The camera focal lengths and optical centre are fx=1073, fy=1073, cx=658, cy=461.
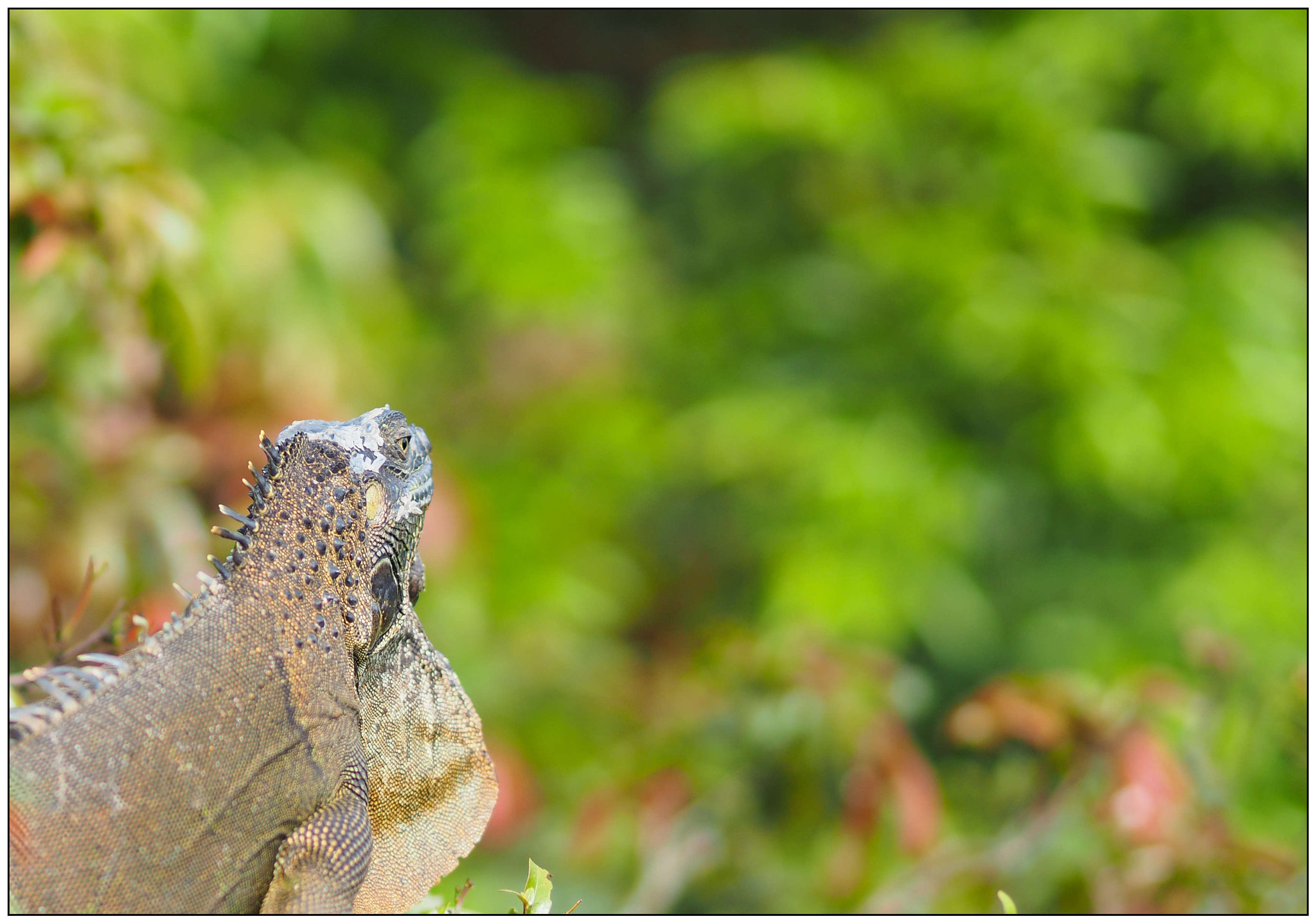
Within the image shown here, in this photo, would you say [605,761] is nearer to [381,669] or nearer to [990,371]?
[381,669]

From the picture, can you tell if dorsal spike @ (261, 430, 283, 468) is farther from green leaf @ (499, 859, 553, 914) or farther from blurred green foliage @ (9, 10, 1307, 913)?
blurred green foliage @ (9, 10, 1307, 913)

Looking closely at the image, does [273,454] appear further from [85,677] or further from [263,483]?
[85,677]

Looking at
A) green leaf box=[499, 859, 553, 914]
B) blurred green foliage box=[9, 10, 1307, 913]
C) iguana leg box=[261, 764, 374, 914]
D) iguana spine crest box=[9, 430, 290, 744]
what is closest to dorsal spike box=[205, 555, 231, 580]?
iguana spine crest box=[9, 430, 290, 744]

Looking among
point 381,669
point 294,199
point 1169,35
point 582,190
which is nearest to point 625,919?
point 381,669

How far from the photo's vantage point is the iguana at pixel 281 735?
2.98ft

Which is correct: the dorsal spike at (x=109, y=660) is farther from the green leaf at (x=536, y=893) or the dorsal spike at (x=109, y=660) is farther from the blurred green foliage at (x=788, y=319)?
the blurred green foliage at (x=788, y=319)

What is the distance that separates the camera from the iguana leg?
0.92 meters

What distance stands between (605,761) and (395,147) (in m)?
2.83

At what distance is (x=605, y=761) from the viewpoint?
2562 mm

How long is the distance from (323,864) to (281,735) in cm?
12

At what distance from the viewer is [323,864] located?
36.6 inches

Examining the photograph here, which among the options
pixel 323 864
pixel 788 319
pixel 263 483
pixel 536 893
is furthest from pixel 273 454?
pixel 788 319

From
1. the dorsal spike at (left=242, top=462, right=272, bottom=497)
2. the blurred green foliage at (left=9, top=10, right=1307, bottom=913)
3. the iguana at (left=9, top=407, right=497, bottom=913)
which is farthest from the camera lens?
the blurred green foliage at (left=9, top=10, right=1307, bottom=913)

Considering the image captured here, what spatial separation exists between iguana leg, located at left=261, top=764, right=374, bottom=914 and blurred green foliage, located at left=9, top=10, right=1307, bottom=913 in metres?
1.72
